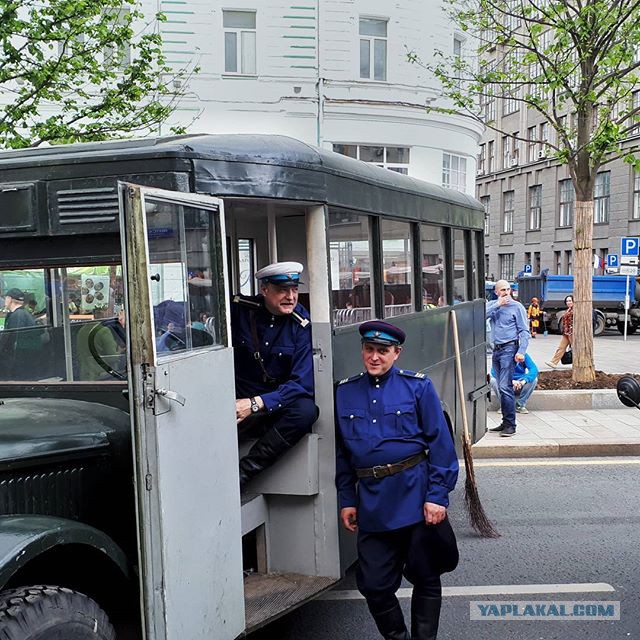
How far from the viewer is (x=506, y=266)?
53.8 metres

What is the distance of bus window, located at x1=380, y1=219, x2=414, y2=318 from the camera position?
205 inches

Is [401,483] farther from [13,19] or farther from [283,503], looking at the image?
[13,19]

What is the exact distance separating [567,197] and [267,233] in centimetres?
4404

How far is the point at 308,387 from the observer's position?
420cm

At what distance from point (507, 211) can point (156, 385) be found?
52561 millimetres

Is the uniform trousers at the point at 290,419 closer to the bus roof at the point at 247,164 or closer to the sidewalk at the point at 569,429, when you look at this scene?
the bus roof at the point at 247,164

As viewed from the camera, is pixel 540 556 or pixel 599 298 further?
pixel 599 298

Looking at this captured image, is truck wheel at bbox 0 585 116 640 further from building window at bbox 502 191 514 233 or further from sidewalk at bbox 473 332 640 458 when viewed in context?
building window at bbox 502 191 514 233

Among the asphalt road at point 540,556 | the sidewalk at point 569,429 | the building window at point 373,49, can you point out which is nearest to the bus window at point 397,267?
the asphalt road at point 540,556

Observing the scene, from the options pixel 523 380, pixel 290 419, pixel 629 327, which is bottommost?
pixel 629 327

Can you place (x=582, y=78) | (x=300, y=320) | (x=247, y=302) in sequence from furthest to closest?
(x=582, y=78) < (x=247, y=302) < (x=300, y=320)

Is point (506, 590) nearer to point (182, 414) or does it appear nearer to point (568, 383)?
point (182, 414)

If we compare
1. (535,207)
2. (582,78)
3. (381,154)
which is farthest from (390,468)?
(535,207)

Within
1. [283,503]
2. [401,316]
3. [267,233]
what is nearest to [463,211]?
[401,316]
